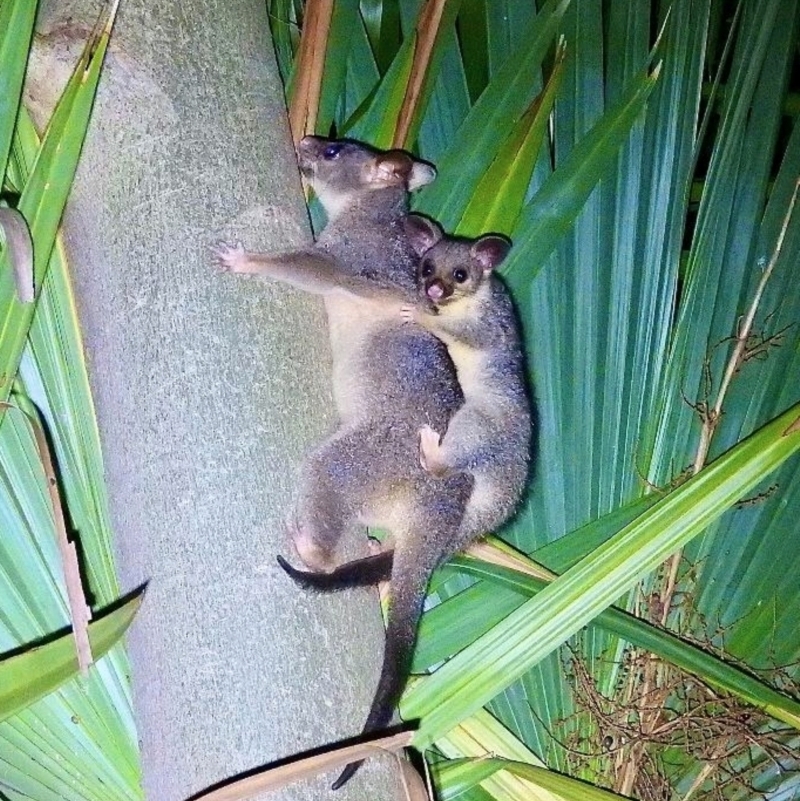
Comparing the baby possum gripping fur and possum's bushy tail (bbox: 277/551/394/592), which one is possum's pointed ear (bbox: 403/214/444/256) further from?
possum's bushy tail (bbox: 277/551/394/592)

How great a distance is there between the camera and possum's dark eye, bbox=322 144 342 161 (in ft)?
7.79

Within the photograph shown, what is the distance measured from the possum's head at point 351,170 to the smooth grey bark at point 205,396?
475 mm

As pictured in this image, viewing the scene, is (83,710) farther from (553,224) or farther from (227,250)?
(553,224)

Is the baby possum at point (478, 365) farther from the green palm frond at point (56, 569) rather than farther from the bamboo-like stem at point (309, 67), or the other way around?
the green palm frond at point (56, 569)

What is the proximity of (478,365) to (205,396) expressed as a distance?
1.28 meters

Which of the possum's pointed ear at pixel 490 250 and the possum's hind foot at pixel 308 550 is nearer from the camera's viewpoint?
the possum's hind foot at pixel 308 550

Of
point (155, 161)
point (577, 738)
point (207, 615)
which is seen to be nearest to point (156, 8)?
point (155, 161)

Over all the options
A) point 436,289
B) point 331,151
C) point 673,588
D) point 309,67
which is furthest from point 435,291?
point 673,588

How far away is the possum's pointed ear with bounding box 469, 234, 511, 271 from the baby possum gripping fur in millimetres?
223

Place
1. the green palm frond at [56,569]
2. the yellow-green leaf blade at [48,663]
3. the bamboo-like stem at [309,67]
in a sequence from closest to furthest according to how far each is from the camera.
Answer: the yellow-green leaf blade at [48,663] < the green palm frond at [56,569] < the bamboo-like stem at [309,67]

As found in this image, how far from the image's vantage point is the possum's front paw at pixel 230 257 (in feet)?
5.16

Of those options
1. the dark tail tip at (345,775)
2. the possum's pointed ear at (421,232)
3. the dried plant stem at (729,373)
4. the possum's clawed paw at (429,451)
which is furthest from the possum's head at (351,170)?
the dark tail tip at (345,775)

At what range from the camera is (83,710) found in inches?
71.1

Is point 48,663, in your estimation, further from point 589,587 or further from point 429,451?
point 429,451
